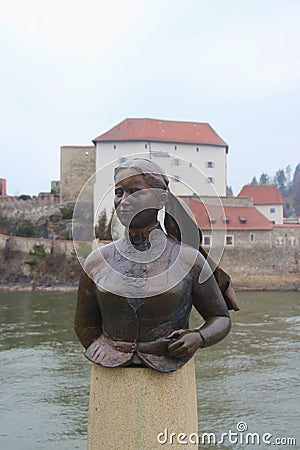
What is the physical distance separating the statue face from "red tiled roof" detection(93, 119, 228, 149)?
141ft

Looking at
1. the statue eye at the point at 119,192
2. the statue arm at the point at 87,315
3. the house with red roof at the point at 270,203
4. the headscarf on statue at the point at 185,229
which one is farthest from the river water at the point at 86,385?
the house with red roof at the point at 270,203

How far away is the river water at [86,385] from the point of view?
22.7 feet

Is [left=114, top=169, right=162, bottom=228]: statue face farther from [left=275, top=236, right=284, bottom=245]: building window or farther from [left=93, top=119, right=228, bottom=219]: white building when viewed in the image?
[left=93, top=119, right=228, bottom=219]: white building

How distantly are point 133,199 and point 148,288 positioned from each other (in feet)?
1.10

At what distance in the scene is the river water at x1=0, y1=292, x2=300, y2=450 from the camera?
273 inches

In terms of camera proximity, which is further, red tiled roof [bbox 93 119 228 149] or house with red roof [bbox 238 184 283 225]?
red tiled roof [bbox 93 119 228 149]

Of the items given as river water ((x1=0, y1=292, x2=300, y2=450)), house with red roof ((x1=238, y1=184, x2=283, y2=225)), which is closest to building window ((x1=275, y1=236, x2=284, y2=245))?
house with red roof ((x1=238, y1=184, x2=283, y2=225))

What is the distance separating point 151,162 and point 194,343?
28.0 inches

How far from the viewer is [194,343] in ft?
6.79

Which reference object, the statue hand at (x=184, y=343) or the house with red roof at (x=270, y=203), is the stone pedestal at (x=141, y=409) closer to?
the statue hand at (x=184, y=343)

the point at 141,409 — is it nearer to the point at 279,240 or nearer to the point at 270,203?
the point at 279,240

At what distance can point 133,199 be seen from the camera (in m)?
2.08

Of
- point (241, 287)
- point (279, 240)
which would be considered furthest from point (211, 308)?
point (279, 240)

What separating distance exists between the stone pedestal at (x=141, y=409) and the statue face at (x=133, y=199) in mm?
572
